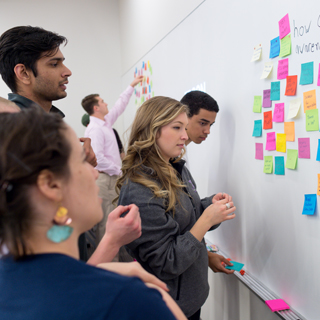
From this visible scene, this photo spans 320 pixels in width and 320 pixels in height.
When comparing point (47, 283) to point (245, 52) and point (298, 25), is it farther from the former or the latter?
point (245, 52)

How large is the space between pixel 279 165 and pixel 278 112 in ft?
0.79

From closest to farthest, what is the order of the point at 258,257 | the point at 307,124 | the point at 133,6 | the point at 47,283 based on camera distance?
the point at 47,283 → the point at 307,124 → the point at 258,257 → the point at 133,6

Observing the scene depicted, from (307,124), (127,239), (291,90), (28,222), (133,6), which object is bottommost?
(127,239)

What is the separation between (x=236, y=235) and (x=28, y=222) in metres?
1.50

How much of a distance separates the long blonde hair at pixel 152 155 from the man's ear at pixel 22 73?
58 centimetres

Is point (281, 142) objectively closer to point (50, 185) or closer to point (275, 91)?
point (275, 91)

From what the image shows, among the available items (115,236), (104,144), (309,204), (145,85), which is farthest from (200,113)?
(145,85)

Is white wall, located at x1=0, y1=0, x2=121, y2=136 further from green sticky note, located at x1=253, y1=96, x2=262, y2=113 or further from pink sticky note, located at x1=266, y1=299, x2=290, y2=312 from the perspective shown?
pink sticky note, located at x1=266, y1=299, x2=290, y2=312

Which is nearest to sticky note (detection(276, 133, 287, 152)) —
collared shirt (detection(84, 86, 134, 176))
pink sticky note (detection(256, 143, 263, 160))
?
pink sticky note (detection(256, 143, 263, 160))

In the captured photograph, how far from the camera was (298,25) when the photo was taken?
120cm

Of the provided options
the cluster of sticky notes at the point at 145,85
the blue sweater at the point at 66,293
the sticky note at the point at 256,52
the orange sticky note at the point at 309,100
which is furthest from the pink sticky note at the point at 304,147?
the cluster of sticky notes at the point at 145,85

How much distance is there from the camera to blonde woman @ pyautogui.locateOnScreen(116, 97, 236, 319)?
1.18 meters

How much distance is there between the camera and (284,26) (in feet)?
4.19


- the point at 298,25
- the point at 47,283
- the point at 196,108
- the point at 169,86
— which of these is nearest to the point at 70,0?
the point at 169,86
